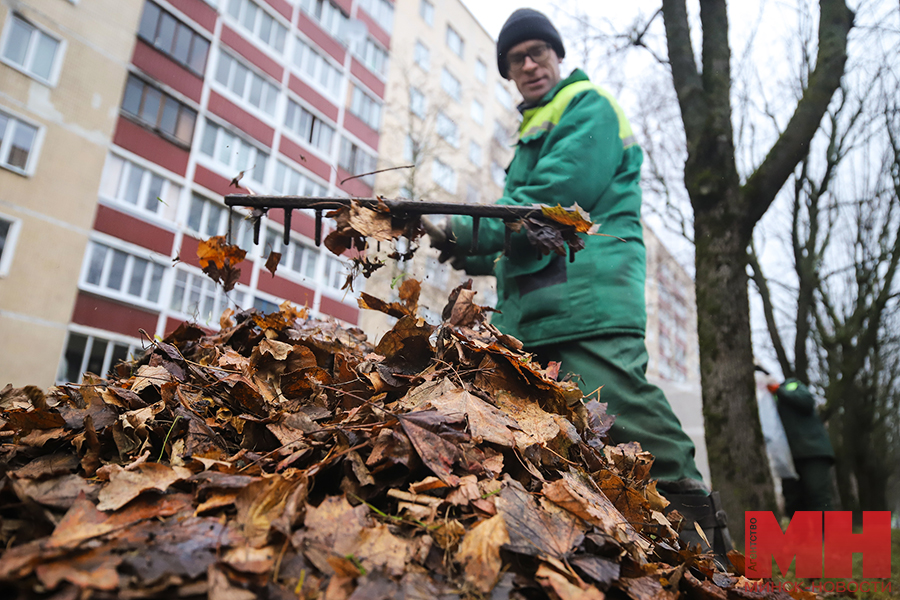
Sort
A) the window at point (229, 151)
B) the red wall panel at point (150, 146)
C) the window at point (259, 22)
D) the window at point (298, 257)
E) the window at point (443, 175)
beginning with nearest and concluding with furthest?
the red wall panel at point (150, 146) → the window at point (229, 151) → the window at point (259, 22) → the window at point (298, 257) → the window at point (443, 175)

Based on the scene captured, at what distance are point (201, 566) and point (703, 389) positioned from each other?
4.49m

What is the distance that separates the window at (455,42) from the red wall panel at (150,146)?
1689cm

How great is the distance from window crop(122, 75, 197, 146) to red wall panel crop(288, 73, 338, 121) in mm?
4605

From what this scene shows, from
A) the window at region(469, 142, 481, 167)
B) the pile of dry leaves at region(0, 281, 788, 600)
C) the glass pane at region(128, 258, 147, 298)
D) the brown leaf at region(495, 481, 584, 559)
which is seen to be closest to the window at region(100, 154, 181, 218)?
the glass pane at region(128, 258, 147, 298)

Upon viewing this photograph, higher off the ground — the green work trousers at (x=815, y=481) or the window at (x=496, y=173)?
the window at (x=496, y=173)

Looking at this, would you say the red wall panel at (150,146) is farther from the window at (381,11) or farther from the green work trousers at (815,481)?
the green work trousers at (815,481)

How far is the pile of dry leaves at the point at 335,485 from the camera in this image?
88cm

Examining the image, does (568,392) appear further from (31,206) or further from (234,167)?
(234,167)

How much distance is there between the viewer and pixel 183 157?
A: 674 inches

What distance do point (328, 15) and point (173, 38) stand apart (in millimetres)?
7398

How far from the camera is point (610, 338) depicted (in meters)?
2.40

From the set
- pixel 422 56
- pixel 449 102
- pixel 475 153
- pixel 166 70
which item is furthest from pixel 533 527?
pixel 475 153

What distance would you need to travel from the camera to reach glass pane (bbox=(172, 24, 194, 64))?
17328 millimetres

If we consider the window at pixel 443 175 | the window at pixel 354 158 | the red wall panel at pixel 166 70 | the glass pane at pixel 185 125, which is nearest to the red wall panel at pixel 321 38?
the window at pixel 354 158
